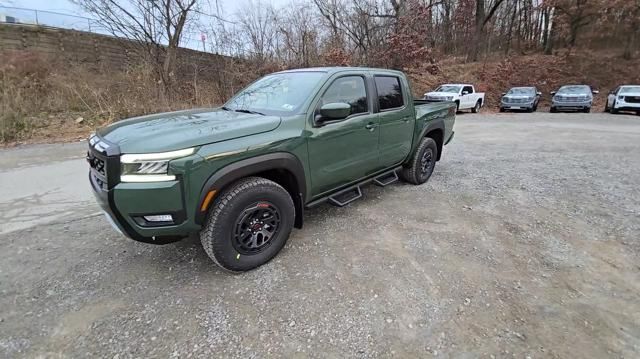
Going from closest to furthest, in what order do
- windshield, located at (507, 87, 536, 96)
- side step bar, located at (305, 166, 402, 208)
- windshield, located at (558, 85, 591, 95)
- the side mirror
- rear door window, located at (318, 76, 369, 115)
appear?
the side mirror
rear door window, located at (318, 76, 369, 115)
side step bar, located at (305, 166, 402, 208)
windshield, located at (558, 85, 591, 95)
windshield, located at (507, 87, 536, 96)

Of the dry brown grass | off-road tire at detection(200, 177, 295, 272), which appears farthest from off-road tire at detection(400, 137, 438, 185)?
the dry brown grass

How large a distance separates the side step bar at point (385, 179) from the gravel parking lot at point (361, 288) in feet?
0.89

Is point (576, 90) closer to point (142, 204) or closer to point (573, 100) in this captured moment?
point (573, 100)

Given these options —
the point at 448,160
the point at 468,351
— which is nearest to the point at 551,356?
the point at 468,351

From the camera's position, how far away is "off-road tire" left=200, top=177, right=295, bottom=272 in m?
2.61

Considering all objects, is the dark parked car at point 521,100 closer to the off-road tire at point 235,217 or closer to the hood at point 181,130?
the hood at point 181,130

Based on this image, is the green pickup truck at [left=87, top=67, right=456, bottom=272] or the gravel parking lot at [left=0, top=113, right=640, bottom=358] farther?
the green pickup truck at [left=87, top=67, right=456, bottom=272]

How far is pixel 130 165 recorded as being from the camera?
235 centimetres

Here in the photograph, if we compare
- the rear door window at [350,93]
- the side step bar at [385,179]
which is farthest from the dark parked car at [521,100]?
the rear door window at [350,93]

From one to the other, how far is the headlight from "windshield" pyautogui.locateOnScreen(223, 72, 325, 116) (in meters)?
1.17

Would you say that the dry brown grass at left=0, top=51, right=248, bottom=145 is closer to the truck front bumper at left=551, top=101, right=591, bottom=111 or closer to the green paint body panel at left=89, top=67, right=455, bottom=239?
the green paint body panel at left=89, top=67, right=455, bottom=239

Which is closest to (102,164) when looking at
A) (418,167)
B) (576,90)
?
(418,167)

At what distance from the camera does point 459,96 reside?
16594mm

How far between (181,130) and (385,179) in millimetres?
2792
